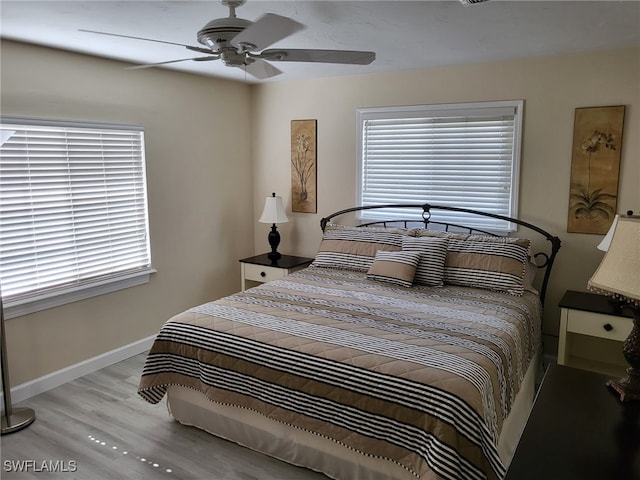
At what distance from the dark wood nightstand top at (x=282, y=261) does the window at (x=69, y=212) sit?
1006mm

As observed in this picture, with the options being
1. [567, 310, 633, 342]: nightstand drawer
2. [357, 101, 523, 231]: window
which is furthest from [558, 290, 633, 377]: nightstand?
[357, 101, 523, 231]: window

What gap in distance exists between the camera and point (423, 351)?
2285 mm

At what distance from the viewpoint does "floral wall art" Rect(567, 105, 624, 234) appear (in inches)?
130

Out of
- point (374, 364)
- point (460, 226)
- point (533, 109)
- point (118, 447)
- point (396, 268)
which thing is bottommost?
point (118, 447)

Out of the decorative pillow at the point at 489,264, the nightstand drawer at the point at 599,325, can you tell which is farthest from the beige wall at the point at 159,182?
the nightstand drawer at the point at 599,325

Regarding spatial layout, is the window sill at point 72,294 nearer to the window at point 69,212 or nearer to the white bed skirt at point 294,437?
the window at point 69,212

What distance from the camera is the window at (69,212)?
3047 millimetres

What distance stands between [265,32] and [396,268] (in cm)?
200

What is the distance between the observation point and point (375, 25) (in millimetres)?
2637

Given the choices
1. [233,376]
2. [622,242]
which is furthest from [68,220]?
[622,242]

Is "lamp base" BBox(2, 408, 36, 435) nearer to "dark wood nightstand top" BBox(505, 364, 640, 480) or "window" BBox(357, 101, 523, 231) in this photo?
"dark wood nightstand top" BBox(505, 364, 640, 480)

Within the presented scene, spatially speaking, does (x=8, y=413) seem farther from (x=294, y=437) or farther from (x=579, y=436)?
(x=579, y=436)

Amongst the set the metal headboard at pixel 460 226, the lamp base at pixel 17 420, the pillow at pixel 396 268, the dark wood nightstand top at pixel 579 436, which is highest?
the metal headboard at pixel 460 226

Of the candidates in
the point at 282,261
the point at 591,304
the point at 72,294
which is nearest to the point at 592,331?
the point at 591,304
